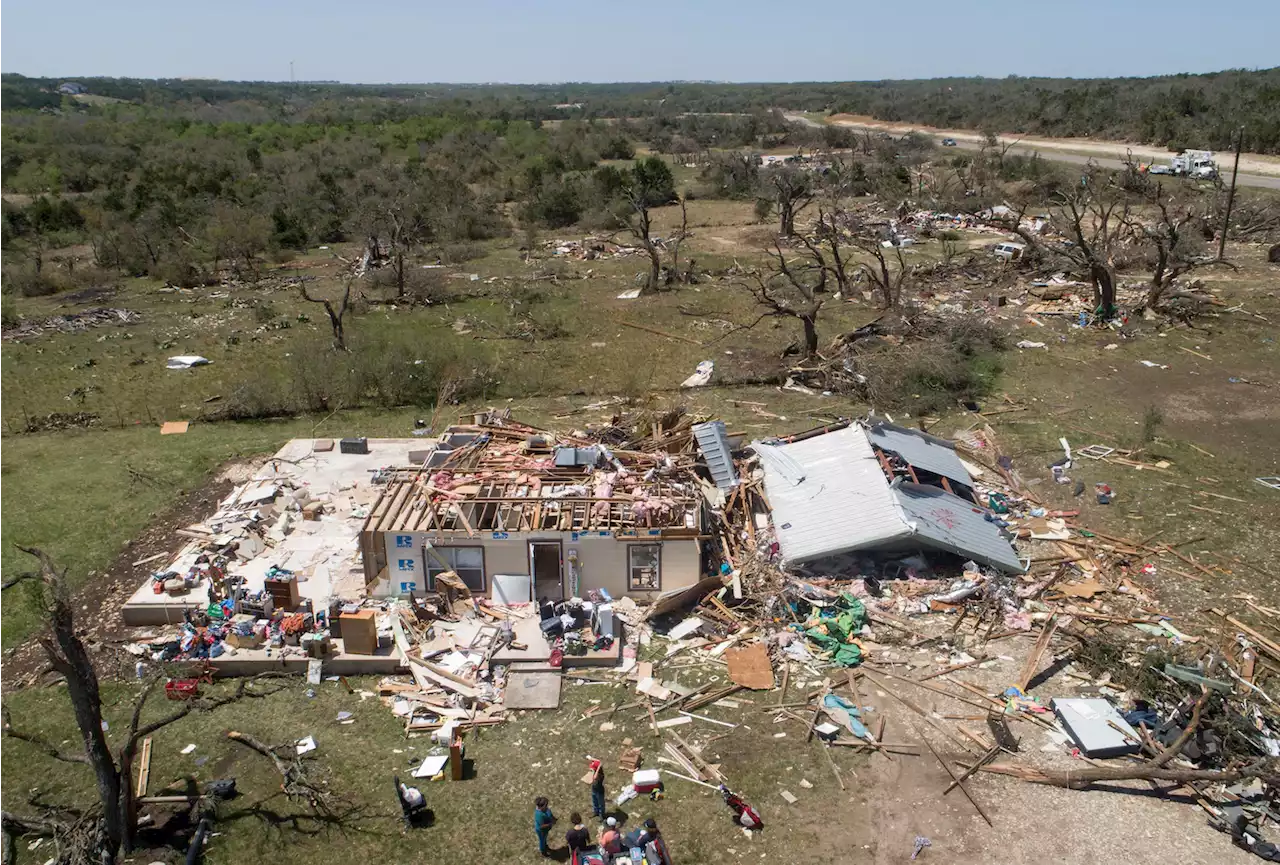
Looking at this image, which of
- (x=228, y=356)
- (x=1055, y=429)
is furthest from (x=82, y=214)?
(x=1055, y=429)

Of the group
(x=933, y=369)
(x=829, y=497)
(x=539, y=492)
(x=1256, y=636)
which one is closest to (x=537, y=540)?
(x=539, y=492)

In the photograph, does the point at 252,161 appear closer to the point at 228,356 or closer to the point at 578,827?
the point at 228,356

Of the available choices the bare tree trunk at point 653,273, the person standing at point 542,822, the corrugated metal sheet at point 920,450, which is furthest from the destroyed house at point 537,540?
the bare tree trunk at point 653,273

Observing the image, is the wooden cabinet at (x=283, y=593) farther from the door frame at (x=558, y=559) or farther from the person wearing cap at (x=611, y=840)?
the person wearing cap at (x=611, y=840)

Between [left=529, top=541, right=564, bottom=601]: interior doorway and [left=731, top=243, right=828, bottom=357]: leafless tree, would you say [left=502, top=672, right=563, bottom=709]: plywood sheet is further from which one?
[left=731, top=243, right=828, bottom=357]: leafless tree

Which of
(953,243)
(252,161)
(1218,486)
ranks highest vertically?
(252,161)

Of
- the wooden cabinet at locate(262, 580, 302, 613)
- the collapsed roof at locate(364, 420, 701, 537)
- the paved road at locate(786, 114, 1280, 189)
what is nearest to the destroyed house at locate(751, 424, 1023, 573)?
the collapsed roof at locate(364, 420, 701, 537)

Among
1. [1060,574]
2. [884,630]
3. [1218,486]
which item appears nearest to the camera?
[884,630]
